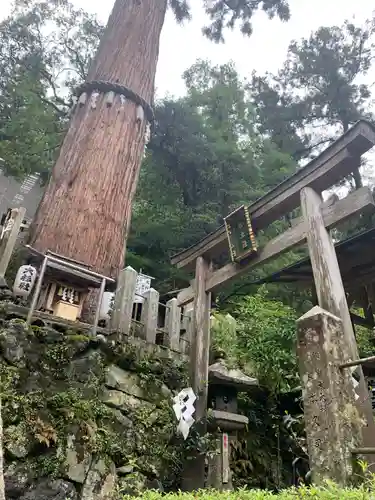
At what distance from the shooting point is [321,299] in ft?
12.5

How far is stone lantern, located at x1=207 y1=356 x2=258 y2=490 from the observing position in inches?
199

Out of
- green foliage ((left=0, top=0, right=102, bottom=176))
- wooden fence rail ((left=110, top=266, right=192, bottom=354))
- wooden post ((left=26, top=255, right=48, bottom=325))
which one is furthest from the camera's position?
green foliage ((left=0, top=0, right=102, bottom=176))

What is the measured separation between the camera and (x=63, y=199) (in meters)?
6.63

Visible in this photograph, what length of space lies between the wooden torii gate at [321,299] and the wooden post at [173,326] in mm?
381

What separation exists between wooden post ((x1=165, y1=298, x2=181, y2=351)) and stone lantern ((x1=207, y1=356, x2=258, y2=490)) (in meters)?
0.79

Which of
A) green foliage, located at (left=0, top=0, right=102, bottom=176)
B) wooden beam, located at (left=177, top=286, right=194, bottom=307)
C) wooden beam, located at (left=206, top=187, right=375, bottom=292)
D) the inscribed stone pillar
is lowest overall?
the inscribed stone pillar

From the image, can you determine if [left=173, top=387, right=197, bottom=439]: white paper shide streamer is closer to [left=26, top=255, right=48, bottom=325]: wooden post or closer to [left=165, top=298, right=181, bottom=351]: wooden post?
[left=165, top=298, right=181, bottom=351]: wooden post

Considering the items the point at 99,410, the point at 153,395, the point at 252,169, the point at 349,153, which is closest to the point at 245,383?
the point at 153,395

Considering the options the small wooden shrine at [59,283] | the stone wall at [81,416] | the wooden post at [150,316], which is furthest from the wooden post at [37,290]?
the wooden post at [150,316]

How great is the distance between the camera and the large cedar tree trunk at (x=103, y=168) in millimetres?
6336

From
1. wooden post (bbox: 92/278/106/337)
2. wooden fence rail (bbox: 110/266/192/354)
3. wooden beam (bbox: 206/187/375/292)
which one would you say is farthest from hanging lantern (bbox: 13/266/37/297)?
wooden beam (bbox: 206/187/375/292)

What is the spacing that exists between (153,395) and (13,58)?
1401 cm

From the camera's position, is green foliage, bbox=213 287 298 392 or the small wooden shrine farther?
green foliage, bbox=213 287 298 392

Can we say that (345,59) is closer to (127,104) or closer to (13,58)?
(127,104)
